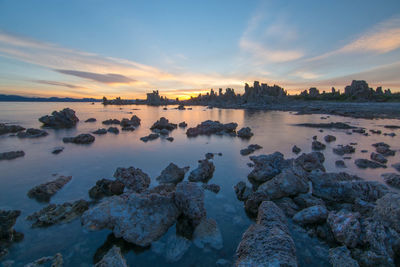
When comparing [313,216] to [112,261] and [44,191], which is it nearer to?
[112,261]

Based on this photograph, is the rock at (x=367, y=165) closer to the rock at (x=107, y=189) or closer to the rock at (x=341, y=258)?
the rock at (x=341, y=258)

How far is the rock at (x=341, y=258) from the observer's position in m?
5.61

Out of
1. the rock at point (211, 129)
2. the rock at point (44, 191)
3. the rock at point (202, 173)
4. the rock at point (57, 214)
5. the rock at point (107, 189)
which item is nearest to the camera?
the rock at point (57, 214)

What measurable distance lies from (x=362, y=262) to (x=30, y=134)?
41.2 m

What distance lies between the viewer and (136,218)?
712 cm

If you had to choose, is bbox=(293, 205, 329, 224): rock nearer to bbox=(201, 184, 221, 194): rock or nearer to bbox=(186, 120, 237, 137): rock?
bbox=(201, 184, 221, 194): rock

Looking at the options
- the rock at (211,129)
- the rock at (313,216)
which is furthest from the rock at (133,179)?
the rock at (211,129)

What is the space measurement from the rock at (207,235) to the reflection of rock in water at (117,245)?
195 centimetres

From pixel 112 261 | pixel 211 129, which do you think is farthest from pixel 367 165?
pixel 211 129

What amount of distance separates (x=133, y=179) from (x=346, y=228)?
11.0 metres

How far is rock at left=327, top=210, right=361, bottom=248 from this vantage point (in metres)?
6.24

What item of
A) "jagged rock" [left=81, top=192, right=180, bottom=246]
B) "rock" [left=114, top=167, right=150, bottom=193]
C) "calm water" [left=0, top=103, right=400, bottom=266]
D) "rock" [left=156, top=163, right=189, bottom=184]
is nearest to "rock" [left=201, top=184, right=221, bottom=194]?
"calm water" [left=0, top=103, right=400, bottom=266]

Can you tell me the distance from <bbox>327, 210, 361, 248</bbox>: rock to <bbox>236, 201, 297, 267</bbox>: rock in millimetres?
1849

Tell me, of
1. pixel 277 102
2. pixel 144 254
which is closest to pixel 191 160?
pixel 144 254
